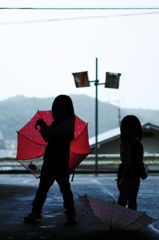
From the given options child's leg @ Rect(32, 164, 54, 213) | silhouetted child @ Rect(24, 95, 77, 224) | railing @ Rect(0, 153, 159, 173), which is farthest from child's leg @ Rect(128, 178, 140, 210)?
railing @ Rect(0, 153, 159, 173)

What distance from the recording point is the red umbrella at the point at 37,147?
20.8 ft

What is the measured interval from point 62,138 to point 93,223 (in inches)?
44.5

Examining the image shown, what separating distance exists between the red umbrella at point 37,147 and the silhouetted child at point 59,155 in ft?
4.40

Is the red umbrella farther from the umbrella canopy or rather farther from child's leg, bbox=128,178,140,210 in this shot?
the umbrella canopy

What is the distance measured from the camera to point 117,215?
4105mm

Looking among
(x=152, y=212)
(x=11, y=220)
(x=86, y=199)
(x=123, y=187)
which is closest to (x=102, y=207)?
(x=86, y=199)

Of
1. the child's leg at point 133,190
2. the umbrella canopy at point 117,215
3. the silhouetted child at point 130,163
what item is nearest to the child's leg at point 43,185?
the umbrella canopy at point 117,215

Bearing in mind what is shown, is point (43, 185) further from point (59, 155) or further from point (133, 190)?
point (133, 190)

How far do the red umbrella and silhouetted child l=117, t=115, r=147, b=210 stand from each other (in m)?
1.71

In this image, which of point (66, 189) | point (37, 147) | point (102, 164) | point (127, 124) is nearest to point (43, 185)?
point (66, 189)

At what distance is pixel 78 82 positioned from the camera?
19719mm

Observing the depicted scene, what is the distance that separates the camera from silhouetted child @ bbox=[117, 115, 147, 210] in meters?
4.55

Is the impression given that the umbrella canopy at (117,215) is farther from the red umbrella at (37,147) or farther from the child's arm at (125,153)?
the red umbrella at (37,147)

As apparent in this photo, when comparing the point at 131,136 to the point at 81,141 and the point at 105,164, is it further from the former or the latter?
the point at 105,164
